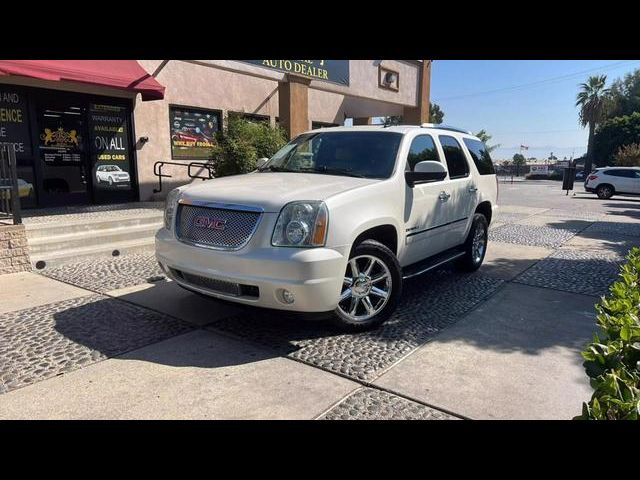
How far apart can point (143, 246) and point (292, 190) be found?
4419 millimetres

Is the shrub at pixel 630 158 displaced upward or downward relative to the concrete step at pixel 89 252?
upward

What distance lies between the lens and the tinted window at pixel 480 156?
6.28 m

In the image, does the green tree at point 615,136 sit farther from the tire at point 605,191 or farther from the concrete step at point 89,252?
the concrete step at point 89,252

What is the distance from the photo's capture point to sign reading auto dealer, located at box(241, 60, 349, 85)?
13148 mm

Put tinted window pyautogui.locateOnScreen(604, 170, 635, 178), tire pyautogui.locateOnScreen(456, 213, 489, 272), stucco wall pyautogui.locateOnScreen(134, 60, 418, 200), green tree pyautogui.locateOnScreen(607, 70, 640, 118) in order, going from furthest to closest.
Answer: green tree pyautogui.locateOnScreen(607, 70, 640, 118) → tinted window pyautogui.locateOnScreen(604, 170, 635, 178) → stucco wall pyautogui.locateOnScreen(134, 60, 418, 200) → tire pyautogui.locateOnScreen(456, 213, 489, 272)

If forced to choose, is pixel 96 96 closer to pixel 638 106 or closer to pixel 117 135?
pixel 117 135

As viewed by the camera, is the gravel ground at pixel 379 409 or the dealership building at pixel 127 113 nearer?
the gravel ground at pixel 379 409

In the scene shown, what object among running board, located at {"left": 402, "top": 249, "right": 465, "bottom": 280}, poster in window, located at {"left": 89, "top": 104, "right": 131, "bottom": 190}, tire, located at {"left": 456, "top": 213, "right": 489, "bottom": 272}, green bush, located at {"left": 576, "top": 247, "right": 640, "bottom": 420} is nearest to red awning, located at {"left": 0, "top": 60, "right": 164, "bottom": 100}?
poster in window, located at {"left": 89, "top": 104, "right": 131, "bottom": 190}

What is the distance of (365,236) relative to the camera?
13.8 ft

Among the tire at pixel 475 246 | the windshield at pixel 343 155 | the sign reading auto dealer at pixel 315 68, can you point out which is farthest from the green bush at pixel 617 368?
the sign reading auto dealer at pixel 315 68

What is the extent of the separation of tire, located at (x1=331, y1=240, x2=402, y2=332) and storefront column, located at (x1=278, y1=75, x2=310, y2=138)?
990 cm

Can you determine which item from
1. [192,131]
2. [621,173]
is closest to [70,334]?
[192,131]

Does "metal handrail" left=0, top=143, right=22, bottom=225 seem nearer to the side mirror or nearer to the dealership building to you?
the dealership building
